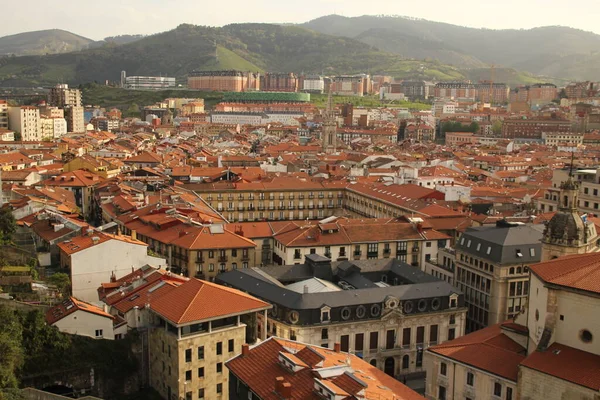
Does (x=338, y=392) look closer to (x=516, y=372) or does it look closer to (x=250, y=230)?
(x=516, y=372)

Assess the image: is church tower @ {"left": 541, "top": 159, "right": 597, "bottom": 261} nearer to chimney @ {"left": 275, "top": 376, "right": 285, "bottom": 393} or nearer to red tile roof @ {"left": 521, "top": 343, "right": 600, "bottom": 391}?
red tile roof @ {"left": 521, "top": 343, "right": 600, "bottom": 391}

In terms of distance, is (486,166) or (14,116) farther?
(14,116)

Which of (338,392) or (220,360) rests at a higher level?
(338,392)

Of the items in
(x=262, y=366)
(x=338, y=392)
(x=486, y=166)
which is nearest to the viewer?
(x=338, y=392)

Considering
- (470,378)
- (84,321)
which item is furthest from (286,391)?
(84,321)

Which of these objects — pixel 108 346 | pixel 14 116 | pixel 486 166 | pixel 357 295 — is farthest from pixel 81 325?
pixel 14 116

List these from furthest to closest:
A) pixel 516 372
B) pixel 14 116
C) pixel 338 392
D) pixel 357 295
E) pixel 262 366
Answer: pixel 14 116, pixel 357 295, pixel 516 372, pixel 262 366, pixel 338 392

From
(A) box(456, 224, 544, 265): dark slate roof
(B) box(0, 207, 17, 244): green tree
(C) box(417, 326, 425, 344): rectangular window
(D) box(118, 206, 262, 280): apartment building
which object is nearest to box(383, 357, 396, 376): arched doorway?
(C) box(417, 326, 425, 344): rectangular window
